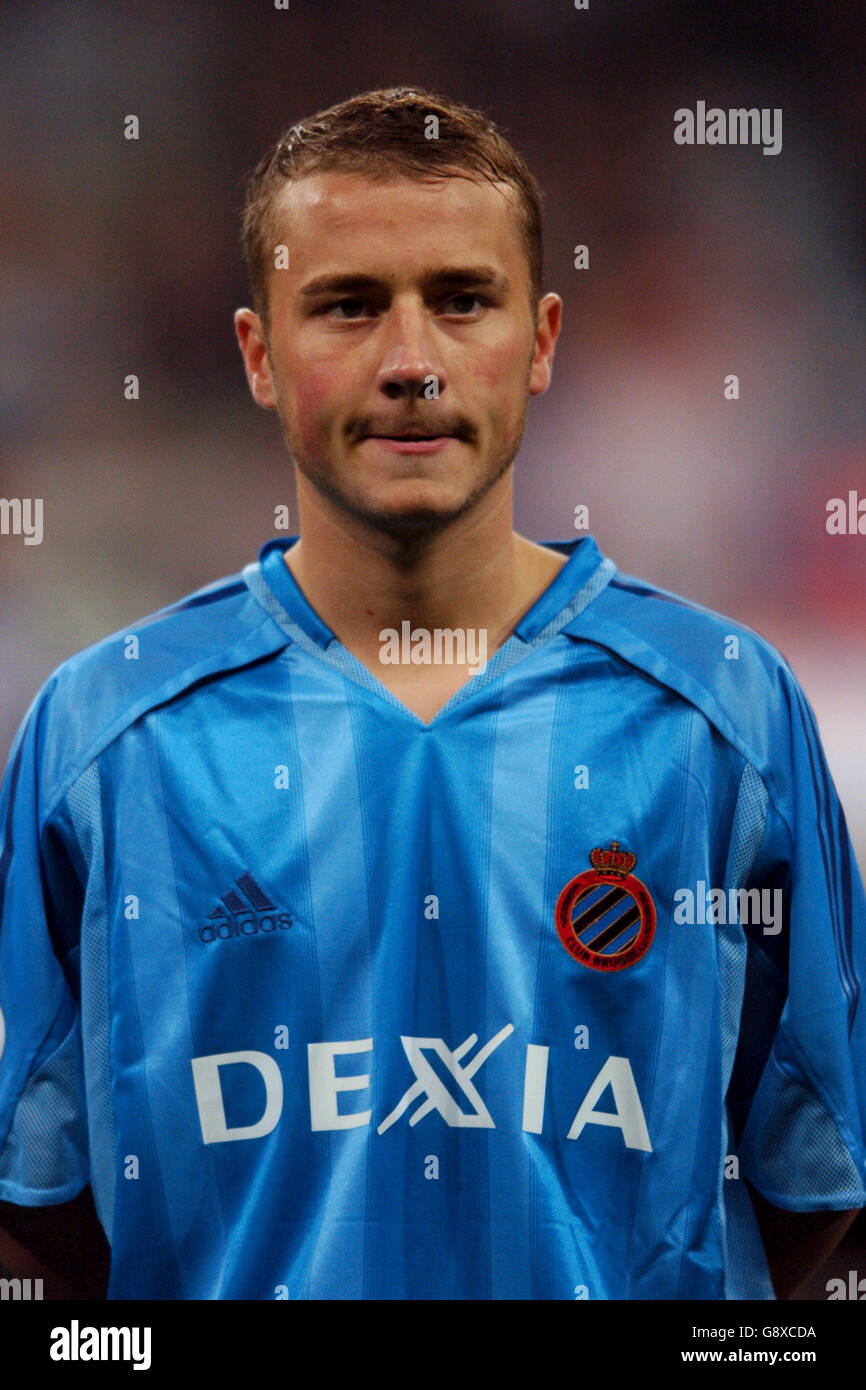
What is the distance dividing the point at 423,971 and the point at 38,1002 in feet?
A: 1.71

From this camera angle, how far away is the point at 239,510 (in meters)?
1.93

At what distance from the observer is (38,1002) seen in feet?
5.86

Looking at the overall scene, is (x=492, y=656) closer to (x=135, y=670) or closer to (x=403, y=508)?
(x=403, y=508)

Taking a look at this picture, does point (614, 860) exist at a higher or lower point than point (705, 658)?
lower

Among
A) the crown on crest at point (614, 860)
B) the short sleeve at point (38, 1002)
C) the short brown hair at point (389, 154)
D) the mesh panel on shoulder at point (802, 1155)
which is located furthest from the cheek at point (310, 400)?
the mesh panel on shoulder at point (802, 1155)

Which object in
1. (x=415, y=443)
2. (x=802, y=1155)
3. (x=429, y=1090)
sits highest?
(x=415, y=443)

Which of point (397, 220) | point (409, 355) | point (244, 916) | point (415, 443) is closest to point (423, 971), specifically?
point (244, 916)

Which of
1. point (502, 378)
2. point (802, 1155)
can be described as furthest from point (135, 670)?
point (802, 1155)

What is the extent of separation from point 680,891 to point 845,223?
1.00 meters

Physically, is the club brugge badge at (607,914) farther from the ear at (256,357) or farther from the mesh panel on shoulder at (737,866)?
the ear at (256,357)

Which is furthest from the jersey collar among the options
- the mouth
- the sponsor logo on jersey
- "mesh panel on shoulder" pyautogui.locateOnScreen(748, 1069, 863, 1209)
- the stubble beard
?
"mesh panel on shoulder" pyautogui.locateOnScreen(748, 1069, 863, 1209)

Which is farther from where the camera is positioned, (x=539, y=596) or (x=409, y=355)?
(x=539, y=596)
